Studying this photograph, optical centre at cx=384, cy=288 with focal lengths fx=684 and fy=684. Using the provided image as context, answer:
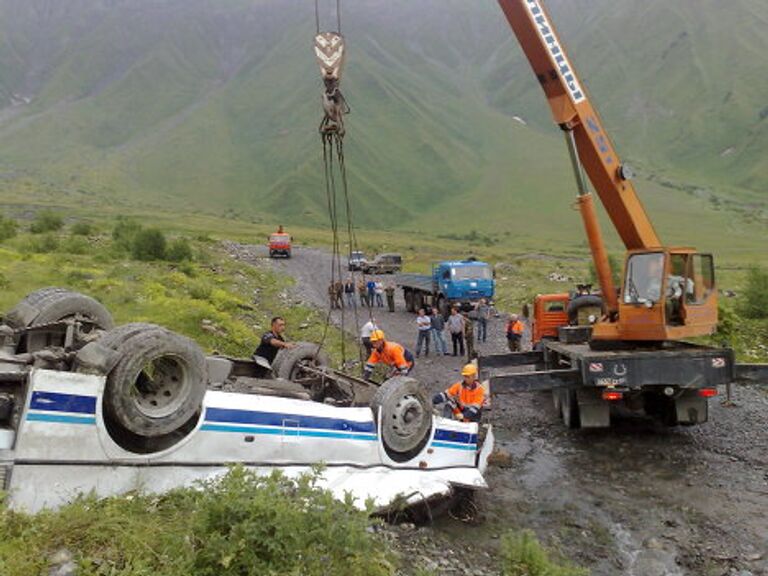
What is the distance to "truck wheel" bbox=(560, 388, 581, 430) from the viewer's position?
35.2 feet

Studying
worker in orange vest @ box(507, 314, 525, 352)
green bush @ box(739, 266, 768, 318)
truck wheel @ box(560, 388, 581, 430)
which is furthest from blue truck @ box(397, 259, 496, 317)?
truck wheel @ box(560, 388, 581, 430)

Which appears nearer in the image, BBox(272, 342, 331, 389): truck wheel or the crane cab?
BBox(272, 342, 331, 389): truck wheel

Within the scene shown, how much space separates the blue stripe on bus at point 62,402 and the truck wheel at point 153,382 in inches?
5.4

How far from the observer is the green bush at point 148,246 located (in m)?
27.8

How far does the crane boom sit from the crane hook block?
184 inches

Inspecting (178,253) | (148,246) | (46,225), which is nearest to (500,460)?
(148,246)

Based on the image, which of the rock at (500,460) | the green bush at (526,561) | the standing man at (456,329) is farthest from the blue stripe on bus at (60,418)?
the standing man at (456,329)

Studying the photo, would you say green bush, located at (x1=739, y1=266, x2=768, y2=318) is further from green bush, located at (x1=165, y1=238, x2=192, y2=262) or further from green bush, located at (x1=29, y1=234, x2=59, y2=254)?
green bush, located at (x1=29, y1=234, x2=59, y2=254)

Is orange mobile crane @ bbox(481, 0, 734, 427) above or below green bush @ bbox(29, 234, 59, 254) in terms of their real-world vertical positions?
below

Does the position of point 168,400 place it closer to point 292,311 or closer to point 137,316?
point 137,316

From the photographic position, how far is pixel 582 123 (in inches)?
431

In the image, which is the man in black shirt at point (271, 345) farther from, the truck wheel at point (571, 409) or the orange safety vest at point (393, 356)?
the truck wheel at point (571, 409)

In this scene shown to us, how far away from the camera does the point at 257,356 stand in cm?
944

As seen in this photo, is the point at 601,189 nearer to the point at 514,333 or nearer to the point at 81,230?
the point at 514,333
